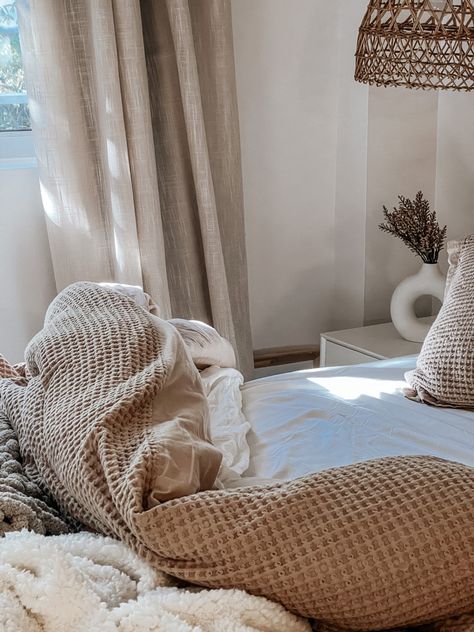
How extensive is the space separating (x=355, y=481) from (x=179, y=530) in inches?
7.4

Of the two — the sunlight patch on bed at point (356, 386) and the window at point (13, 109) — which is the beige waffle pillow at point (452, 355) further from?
the window at point (13, 109)

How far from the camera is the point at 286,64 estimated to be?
9.00ft

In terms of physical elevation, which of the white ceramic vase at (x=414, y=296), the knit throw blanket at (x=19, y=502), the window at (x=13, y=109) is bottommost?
the white ceramic vase at (x=414, y=296)

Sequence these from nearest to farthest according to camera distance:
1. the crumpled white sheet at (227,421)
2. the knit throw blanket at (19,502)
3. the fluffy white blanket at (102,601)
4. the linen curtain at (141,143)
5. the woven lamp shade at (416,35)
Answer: the fluffy white blanket at (102,601) → the knit throw blanket at (19,502) → the crumpled white sheet at (227,421) → the woven lamp shade at (416,35) → the linen curtain at (141,143)

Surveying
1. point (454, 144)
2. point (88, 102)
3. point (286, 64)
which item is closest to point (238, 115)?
point (286, 64)

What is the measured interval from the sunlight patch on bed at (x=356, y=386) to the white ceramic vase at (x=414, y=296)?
2.27 ft

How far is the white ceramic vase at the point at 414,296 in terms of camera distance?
98.2 inches

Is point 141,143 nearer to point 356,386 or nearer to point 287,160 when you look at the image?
point 287,160

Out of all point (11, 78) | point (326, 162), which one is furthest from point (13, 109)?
point (326, 162)

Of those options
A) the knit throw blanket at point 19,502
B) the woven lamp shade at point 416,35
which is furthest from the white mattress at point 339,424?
the woven lamp shade at point 416,35

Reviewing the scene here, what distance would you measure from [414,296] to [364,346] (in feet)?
0.73

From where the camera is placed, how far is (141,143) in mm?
2361

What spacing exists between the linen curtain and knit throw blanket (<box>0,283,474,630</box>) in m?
1.44

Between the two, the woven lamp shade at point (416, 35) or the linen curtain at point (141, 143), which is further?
the linen curtain at point (141, 143)
